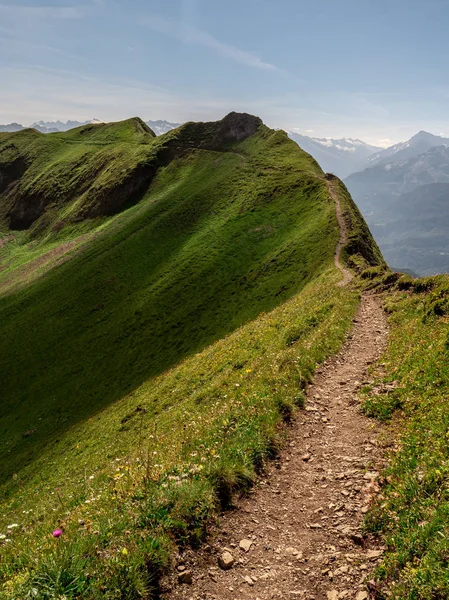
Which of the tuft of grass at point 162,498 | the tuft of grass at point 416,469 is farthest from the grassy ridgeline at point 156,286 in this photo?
the tuft of grass at point 416,469

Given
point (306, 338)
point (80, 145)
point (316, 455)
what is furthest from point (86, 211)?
point (316, 455)

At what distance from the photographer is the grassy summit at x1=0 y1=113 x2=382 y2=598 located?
8766 mm

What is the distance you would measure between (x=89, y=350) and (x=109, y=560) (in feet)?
208

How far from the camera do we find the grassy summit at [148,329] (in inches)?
345

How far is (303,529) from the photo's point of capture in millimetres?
8648

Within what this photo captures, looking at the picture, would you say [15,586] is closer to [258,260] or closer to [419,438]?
[419,438]

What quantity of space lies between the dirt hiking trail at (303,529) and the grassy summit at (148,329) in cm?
71

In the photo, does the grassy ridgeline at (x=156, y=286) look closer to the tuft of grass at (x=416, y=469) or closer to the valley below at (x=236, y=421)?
the valley below at (x=236, y=421)

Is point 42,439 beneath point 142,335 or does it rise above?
beneath

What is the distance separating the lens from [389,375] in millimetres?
15125

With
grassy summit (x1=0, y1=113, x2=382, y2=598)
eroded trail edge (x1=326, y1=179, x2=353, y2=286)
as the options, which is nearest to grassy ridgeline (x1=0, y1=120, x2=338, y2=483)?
grassy summit (x1=0, y1=113, x2=382, y2=598)

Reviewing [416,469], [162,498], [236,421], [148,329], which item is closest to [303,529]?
[416,469]

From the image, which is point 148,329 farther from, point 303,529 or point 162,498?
point 303,529

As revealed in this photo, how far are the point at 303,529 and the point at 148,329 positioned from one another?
58.7 metres
